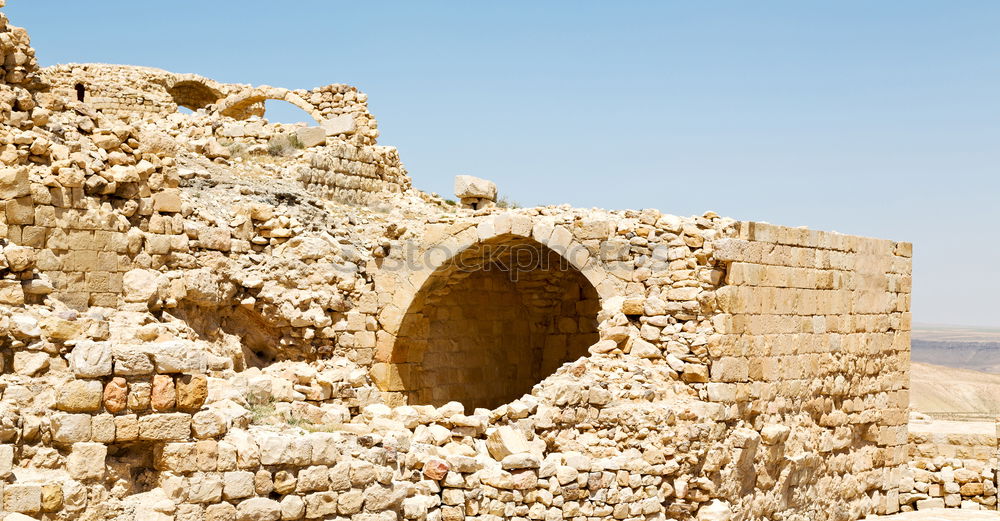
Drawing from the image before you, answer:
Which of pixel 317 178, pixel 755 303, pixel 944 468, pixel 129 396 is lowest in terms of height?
pixel 944 468

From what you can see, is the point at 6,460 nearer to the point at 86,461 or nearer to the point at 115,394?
the point at 86,461

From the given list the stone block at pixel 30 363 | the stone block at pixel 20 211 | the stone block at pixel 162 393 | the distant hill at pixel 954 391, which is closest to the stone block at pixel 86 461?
the stone block at pixel 162 393

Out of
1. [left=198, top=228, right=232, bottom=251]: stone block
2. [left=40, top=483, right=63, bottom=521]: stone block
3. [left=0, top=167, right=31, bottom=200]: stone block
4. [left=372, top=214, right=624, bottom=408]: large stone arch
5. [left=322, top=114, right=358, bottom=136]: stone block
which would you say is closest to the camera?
[left=40, top=483, right=63, bottom=521]: stone block

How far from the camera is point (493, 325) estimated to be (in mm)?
14461

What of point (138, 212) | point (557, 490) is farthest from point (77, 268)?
point (557, 490)

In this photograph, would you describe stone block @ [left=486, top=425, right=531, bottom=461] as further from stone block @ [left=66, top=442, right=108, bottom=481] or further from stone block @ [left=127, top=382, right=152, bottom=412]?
stone block @ [left=66, top=442, right=108, bottom=481]

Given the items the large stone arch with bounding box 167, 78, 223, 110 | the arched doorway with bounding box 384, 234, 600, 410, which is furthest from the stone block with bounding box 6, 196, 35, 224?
the large stone arch with bounding box 167, 78, 223, 110

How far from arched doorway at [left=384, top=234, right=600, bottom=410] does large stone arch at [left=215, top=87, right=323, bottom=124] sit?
10.3 feet

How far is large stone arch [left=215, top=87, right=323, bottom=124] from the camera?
48.6 feet

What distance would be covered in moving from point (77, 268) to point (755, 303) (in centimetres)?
619

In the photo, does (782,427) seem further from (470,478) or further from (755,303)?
(470,478)

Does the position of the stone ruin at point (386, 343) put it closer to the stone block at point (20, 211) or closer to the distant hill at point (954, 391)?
the stone block at point (20, 211)

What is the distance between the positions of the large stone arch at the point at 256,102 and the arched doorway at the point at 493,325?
314 centimetres

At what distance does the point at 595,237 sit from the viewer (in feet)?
37.7
